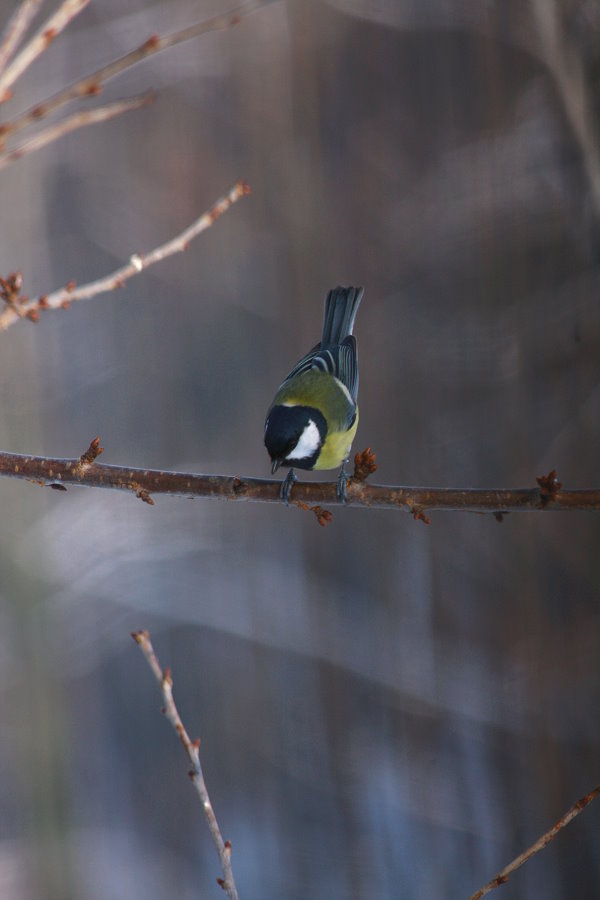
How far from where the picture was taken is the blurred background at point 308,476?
1.07m

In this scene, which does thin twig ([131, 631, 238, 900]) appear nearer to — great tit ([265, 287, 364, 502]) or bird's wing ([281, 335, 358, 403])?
great tit ([265, 287, 364, 502])

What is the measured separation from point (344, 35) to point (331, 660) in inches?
37.6

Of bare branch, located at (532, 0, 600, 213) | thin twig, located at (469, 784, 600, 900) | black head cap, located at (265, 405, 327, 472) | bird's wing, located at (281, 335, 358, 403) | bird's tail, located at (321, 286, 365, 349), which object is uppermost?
bare branch, located at (532, 0, 600, 213)

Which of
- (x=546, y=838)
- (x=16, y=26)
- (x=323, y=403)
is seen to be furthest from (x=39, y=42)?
(x=323, y=403)

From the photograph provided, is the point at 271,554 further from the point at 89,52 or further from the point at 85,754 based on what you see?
the point at 89,52

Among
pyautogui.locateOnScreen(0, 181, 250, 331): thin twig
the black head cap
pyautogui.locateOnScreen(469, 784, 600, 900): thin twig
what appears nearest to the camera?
pyautogui.locateOnScreen(469, 784, 600, 900): thin twig

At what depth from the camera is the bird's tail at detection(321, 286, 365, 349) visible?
964 millimetres

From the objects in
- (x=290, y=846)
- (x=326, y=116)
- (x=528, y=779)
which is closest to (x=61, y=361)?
(x=326, y=116)

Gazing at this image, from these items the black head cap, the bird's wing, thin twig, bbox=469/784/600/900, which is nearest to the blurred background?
the bird's wing

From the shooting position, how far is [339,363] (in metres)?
1.02

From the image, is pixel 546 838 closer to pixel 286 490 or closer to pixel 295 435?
pixel 286 490

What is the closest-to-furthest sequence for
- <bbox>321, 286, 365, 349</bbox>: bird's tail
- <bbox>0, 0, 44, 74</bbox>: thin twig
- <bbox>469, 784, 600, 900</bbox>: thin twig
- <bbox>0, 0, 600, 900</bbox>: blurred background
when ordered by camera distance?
Answer: <bbox>0, 0, 44, 74</bbox>: thin twig
<bbox>469, 784, 600, 900</bbox>: thin twig
<bbox>321, 286, 365, 349</bbox>: bird's tail
<bbox>0, 0, 600, 900</bbox>: blurred background

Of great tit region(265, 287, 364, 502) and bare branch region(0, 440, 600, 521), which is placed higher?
great tit region(265, 287, 364, 502)

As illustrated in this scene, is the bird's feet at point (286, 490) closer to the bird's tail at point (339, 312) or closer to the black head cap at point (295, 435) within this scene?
the black head cap at point (295, 435)
